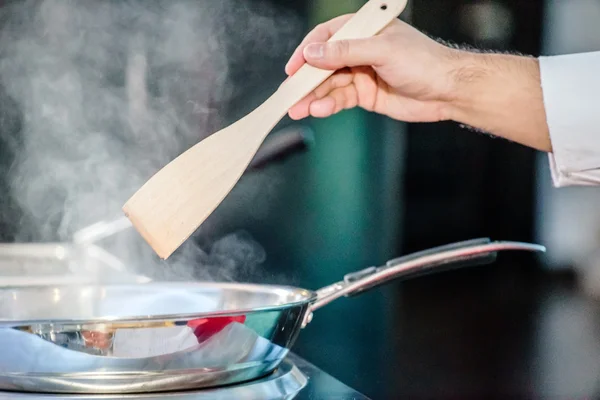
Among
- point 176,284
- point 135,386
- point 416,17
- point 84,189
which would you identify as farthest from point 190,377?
point 416,17

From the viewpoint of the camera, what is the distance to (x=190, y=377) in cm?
60

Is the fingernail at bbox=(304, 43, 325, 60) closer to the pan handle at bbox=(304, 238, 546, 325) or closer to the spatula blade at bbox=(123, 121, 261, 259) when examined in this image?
the spatula blade at bbox=(123, 121, 261, 259)

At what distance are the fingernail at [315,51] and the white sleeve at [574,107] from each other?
0.83 feet

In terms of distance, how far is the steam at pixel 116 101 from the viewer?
3.66 feet

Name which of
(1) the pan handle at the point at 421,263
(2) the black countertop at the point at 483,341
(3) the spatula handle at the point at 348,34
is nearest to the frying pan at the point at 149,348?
(1) the pan handle at the point at 421,263

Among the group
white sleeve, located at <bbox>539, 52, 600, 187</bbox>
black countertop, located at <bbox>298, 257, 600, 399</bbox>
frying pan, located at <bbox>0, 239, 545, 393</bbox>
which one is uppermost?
white sleeve, located at <bbox>539, 52, 600, 187</bbox>

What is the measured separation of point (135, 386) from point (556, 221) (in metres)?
1.26

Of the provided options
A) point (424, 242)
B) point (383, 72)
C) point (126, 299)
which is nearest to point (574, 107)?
point (383, 72)

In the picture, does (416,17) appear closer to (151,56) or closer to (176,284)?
(151,56)

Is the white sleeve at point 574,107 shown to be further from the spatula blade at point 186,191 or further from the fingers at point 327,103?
the spatula blade at point 186,191

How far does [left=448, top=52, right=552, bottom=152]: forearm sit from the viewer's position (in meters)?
0.84

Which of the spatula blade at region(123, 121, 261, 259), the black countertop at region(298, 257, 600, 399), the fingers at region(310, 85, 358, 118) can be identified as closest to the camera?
the spatula blade at region(123, 121, 261, 259)

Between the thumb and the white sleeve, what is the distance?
0.69 feet

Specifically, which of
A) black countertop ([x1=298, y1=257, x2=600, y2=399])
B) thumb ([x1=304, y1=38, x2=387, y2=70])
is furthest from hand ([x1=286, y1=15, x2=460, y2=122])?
black countertop ([x1=298, y1=257, x2=600, y2=399])
